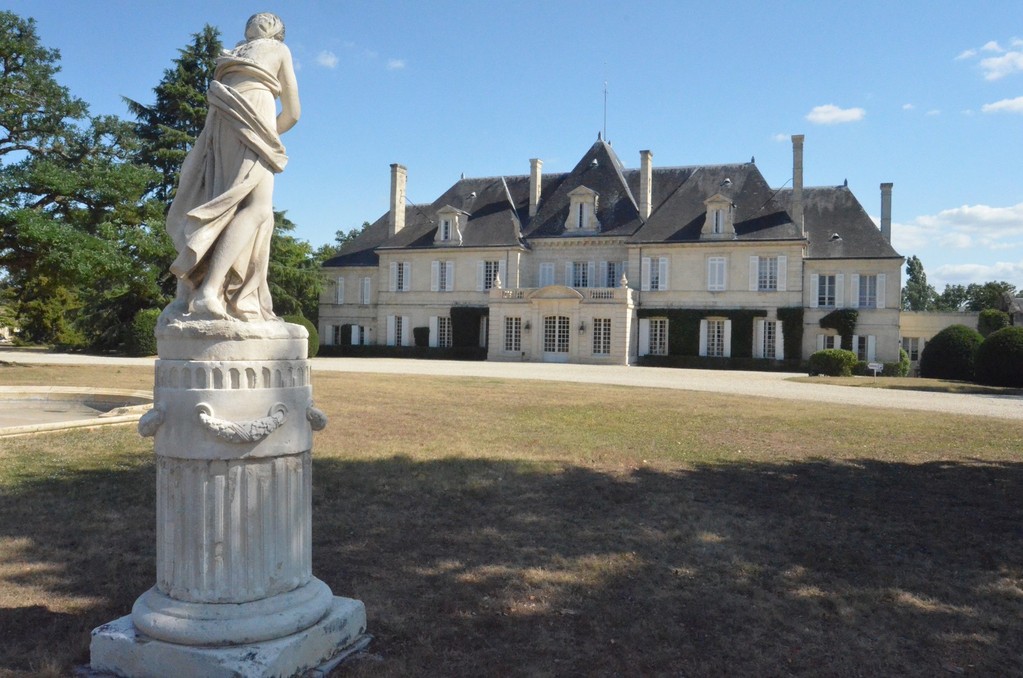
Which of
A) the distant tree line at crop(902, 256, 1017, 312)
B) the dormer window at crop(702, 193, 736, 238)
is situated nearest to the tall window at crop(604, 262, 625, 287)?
the dormer window at crop(702, 193, 736, 238)

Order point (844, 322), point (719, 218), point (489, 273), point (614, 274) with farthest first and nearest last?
1. point (489, 273)
2. point (614, 274)
3. point (719, 218)
4. point (844, 322)

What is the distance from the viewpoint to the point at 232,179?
3320 mm

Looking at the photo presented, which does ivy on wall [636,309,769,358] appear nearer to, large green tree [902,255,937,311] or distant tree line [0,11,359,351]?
distant tree line [0,11,359,351]

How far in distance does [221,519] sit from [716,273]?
1242 inches

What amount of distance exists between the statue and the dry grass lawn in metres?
1.66

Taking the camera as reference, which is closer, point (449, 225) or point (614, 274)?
point (614, 274)

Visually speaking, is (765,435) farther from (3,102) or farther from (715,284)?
(715,284)

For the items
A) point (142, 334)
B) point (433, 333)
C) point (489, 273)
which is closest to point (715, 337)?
point (489, 273)

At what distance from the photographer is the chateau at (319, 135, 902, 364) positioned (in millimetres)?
31734

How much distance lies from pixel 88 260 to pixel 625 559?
1713 cm

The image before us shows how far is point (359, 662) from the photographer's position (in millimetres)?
3240

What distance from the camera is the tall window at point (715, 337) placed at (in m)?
32.7

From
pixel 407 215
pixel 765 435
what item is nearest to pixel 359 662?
pixel 765 435

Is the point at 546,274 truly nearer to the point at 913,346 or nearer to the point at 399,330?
the point at 399,330
